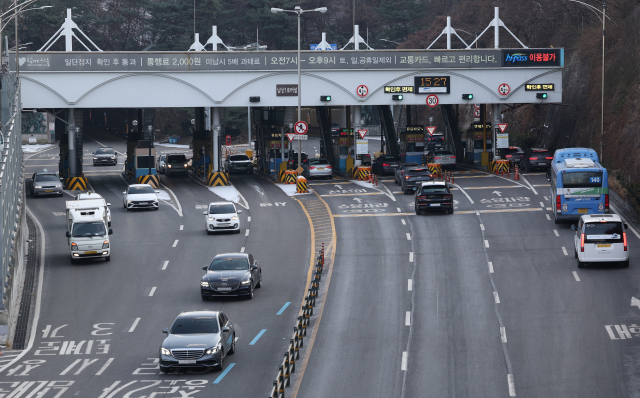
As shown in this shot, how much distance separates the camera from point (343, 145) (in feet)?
228

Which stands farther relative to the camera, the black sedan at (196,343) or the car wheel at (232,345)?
the car wheel at (232,345)

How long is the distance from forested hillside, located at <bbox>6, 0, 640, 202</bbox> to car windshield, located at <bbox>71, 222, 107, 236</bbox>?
961 inches

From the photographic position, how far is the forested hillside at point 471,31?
62688 millimetres

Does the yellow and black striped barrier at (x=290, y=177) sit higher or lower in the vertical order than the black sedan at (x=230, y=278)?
higher

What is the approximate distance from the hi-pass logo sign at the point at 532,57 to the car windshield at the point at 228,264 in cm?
3757

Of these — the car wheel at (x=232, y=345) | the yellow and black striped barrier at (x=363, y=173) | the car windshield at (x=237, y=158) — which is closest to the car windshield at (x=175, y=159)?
the car windshield at (x=237, y=158)

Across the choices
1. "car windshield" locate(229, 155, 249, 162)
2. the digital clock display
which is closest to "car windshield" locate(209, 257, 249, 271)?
the digital clock display

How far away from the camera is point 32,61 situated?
57.3 metres

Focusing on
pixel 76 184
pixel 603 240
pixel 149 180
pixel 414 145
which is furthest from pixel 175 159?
pixel 603 240

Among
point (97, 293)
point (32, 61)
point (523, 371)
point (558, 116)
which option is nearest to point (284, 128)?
point (32, 61)

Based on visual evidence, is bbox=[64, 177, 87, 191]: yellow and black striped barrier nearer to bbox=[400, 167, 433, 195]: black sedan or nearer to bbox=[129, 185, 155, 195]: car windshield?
bbox=[129, 185, 155, 195]: car windshield

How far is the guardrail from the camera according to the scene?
19.2 meters

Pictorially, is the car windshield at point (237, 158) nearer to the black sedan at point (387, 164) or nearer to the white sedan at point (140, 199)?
the black sedan at point (387, 164)

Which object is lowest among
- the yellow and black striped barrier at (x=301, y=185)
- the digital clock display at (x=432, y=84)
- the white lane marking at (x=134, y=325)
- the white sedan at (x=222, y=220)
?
the white lane marking at (x=134, y=325)
